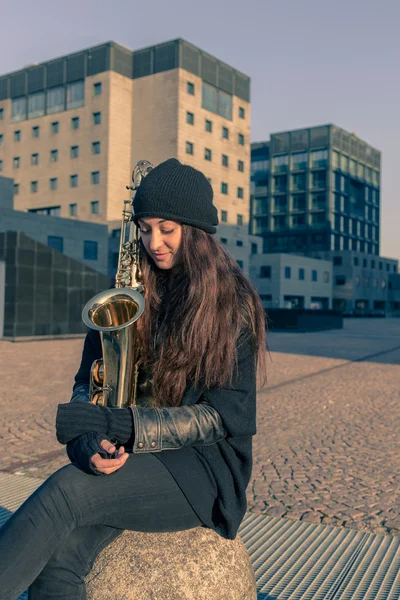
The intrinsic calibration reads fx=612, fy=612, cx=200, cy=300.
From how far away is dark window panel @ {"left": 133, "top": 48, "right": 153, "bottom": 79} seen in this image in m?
60.3

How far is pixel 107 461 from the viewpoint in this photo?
1917 mm

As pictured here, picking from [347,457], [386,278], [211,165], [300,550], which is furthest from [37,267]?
[386,278]

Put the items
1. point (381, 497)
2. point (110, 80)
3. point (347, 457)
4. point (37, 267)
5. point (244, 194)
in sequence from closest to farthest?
point (381, 497) < point (347, 457) < point (37, 267) < point (110, 80) < point (244, 194)

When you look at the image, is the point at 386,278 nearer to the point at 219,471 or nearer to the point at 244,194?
the point at 244,194

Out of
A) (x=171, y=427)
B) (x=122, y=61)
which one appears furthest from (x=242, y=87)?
(x=171, y=427)

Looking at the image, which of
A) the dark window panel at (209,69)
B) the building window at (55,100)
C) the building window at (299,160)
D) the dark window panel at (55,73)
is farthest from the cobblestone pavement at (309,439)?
the building window at (299,160)

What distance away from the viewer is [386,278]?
97688mm

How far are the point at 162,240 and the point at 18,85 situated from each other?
234 feet

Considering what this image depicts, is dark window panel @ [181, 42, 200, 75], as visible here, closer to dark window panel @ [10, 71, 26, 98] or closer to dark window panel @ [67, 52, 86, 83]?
dark window panel @ [67, 52, 86, 83]

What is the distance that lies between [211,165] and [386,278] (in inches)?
1860

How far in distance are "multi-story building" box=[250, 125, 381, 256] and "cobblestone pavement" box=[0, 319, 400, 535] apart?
85117mm

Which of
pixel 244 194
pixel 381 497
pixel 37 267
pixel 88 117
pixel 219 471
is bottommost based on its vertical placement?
pixel 381 497

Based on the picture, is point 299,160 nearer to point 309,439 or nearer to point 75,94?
point 75,94

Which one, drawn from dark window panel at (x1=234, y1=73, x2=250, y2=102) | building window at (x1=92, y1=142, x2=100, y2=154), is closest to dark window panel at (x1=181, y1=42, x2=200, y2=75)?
dark window panel at (x1=234, y1=73, x2=250, y2=102)
